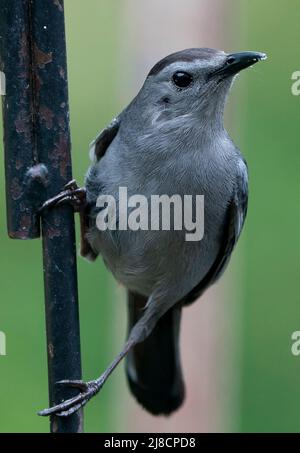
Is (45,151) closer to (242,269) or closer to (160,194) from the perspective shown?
(160,194)

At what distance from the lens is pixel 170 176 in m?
4.16

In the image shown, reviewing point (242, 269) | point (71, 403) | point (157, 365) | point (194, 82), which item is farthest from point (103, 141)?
point (242, 269)

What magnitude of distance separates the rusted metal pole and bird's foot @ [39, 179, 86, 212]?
0.02 m

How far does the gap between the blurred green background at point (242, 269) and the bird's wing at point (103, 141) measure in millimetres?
1165

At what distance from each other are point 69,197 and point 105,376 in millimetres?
913

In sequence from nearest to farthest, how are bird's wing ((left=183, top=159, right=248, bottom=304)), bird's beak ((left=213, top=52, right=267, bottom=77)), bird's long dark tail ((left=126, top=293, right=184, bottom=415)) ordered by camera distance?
bird's beak ((left=213, top=52, right=267, bottom=77)) → bird's wing ((left=183, top=159, right=248, bottom=304)) → bird's long dark tail ((left=126, top=293, right=184, bottom=415))

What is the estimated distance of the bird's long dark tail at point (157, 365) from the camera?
5.00 meters

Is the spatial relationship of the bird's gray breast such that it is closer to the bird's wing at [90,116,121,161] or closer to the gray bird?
→ the gray bird

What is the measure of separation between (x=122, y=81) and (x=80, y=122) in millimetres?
1504

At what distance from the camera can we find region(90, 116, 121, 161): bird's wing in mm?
4570

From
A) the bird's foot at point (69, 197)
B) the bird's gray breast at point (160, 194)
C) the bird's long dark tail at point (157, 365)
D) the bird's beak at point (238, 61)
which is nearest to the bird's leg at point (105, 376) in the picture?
the bird's gray breast at point (160, 194)

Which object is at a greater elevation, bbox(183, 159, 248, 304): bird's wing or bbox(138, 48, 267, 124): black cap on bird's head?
bbox(138, 48, 267, 124): black cap on bird's head

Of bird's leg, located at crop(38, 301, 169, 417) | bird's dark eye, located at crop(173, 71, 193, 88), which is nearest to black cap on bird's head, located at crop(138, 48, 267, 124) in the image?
bird's dark eye, located at crop(173, 71, 193, 88)

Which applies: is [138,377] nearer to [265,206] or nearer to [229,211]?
[229,211]
